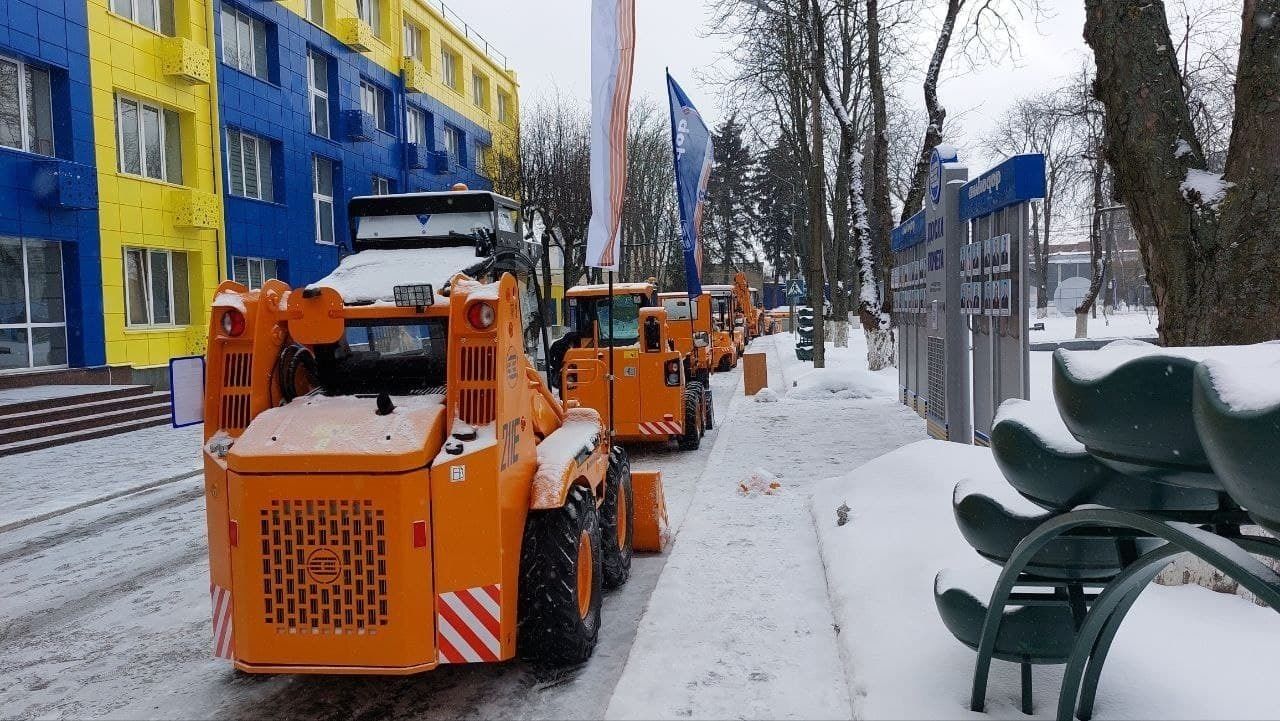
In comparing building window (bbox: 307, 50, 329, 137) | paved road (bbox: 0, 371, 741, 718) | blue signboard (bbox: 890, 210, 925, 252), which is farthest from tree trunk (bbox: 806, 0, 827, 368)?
building window (bbox: 307, 50, 329, 137)

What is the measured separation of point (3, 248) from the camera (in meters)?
15.4

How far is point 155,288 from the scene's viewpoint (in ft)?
62.0

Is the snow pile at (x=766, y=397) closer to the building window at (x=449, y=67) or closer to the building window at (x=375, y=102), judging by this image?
the building window at (x=375, y=102)

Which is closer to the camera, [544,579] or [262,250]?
[544,579]

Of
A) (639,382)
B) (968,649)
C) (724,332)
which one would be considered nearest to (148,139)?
(639,382)

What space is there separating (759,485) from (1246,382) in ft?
23.0

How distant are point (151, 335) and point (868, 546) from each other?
17278 mm

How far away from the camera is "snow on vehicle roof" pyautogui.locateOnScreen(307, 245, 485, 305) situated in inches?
182

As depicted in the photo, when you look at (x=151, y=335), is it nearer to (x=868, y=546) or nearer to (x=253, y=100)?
(x=253, y=100)

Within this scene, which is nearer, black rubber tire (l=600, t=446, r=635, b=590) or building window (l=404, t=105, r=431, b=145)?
black rubber tire (l=600, t=446, r=635, b=590)

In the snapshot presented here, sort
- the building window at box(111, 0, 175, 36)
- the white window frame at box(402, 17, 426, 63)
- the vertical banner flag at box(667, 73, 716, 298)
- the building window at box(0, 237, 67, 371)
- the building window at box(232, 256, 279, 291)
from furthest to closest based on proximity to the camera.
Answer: the white window frame at box(402, 17, 426, 63) < the building window at box(232, 256, 279, 291) < the building window at box(111, 0, 175, 36) < the building window at box(0, 237, 67, 371) < the vertical banner flag at box(667, 73, 716, 298)

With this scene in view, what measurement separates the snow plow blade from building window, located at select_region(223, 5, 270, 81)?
64.9ft

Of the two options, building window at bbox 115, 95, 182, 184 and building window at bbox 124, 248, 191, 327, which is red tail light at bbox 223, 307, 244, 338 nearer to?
building window at bbox 124, 248, 191, 327

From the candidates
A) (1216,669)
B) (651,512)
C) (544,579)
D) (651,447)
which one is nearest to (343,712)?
(544,579)
